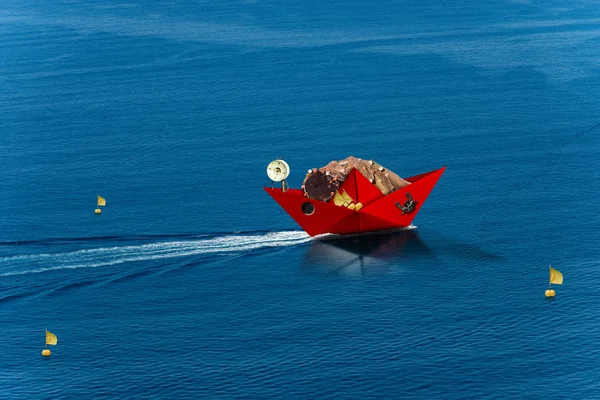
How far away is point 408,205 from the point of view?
614 feet

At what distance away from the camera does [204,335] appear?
161m

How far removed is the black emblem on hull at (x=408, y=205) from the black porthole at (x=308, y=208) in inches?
507

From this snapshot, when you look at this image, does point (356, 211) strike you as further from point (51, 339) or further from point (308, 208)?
point (51, 339)

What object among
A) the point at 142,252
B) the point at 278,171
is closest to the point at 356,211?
the point at 278,171

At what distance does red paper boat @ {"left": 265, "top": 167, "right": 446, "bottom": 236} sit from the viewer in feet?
601

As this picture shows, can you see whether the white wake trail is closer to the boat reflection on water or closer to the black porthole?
the boat reflection on water

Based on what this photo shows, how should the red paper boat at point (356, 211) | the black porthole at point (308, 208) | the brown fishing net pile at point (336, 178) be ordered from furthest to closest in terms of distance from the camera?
the brown fishing net pile at point (336, 178)
the red paper boat at point (356, 211)
the black porthole at point (308, 208)

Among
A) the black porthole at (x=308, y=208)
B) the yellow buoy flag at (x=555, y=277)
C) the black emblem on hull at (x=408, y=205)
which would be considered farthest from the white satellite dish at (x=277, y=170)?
the yellow buoy flag at (x=555, y=277)

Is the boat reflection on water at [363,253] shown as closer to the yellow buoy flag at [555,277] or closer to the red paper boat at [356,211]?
the red paper boat at [356,211]

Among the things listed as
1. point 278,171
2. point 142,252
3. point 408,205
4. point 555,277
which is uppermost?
point 278,171

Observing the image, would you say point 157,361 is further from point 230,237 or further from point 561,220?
point 561,220

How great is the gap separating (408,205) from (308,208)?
15.3 m

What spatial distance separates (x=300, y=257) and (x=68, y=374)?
140 feet

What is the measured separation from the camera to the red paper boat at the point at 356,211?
183m
